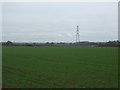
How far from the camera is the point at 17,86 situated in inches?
348

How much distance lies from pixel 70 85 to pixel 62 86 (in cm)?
51

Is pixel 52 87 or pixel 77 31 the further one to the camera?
pixel 77 31

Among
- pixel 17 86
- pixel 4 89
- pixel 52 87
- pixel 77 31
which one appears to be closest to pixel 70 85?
pixel 52 87

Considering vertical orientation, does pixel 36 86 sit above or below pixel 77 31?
below

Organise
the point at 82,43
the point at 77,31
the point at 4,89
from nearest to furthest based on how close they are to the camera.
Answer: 1. the point at 4,89
2. the point at 77,31
3. the point at 82,43

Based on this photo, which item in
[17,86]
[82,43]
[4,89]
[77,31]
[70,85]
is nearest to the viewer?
[4,89]

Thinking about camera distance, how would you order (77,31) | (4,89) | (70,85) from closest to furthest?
(4,89), (70,85), (77,31)

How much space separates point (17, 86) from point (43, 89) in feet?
4.20

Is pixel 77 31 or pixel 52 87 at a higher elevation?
pixel 77 31

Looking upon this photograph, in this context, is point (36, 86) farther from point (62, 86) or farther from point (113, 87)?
point (113, 87)

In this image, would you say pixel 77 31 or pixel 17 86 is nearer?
pixel 17 86

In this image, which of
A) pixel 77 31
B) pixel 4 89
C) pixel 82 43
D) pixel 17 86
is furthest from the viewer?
pixel 82 43

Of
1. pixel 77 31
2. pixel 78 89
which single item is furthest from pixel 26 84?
pixel 77 31

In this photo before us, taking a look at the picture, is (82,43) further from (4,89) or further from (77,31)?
(4,89)
